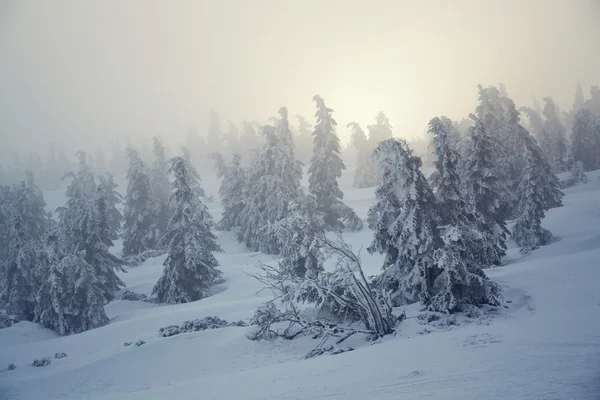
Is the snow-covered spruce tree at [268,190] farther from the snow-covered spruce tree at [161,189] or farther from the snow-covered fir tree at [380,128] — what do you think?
the snow-covered fir tree at [380,128]

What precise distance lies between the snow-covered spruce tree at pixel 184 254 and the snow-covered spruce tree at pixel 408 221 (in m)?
13.9

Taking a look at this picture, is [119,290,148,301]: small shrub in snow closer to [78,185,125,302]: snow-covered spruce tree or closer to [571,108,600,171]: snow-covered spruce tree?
[78,185,125,302]: snow-covered spruce tree

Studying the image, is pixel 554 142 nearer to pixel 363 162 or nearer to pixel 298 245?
pixel 363 162

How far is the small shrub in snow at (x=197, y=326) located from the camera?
14125mm

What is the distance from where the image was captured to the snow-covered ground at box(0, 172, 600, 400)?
6.66 meters

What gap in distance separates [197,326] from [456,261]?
36.0ft

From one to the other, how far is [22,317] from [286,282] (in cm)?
2040

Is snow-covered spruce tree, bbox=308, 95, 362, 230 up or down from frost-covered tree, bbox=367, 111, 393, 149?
down

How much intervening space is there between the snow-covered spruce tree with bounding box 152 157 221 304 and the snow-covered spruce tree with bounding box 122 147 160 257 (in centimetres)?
1550

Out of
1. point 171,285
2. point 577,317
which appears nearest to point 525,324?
point 577,317

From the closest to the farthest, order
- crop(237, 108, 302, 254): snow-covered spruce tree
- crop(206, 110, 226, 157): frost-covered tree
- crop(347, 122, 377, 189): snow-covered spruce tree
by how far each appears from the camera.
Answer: crop(237, 108, 302, 254): snow-covered spruce tree → crop(347, 122, 377, 189): snow-covered spruce tree → crop(206, 110, 226, 157): frost-covered tree

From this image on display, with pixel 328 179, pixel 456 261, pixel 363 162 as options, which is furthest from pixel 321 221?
pixel 363 162

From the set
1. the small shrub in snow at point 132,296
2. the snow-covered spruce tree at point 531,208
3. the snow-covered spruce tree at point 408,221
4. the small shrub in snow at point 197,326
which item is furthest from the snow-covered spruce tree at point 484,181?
the small shrub in snow at point 132,296

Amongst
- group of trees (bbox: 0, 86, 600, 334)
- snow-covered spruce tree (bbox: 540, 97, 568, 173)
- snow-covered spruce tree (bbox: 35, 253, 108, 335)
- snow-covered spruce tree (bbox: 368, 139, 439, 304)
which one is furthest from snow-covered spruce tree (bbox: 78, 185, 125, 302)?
snow-covered spruce tree (bbox: 540, 97, 568, 173)
